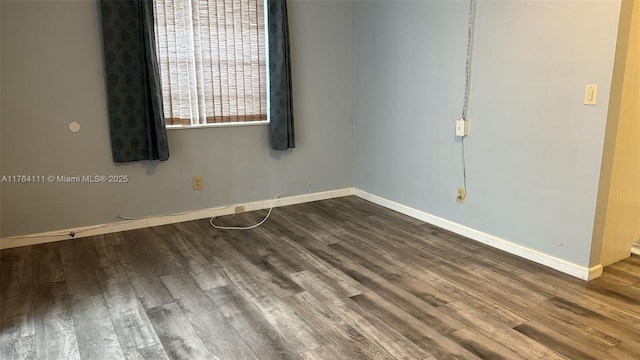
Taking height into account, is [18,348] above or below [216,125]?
below

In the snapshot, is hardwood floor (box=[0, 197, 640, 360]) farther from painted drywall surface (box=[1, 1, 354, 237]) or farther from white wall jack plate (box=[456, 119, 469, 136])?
white wall jack plate (box=[456, 119, 469, 136])

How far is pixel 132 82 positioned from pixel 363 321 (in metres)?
2.45

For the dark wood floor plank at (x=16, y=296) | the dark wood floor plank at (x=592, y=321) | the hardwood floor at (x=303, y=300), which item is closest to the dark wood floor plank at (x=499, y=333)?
the hardwood floor at (x=303, y=300)

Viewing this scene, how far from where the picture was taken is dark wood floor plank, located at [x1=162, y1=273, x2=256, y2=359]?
2129mm

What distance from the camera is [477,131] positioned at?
11.1ft

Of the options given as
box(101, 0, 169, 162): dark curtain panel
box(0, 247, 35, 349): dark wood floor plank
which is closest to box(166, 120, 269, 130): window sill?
box(101, 0, 169, 162): dark curtain panel

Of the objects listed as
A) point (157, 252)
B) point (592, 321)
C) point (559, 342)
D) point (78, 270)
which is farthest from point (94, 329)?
point (592, 321)

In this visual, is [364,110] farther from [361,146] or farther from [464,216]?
[464,216]

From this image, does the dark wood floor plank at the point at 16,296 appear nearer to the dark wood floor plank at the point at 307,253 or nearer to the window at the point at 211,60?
the window at the point at 211,60

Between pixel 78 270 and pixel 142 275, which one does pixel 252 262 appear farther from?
pixel 78 270

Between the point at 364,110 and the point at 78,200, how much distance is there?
8.57 feet

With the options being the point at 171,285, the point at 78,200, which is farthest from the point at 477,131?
the point at 78,200

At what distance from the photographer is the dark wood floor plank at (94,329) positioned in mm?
A: 2111

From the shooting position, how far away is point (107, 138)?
140 inches
